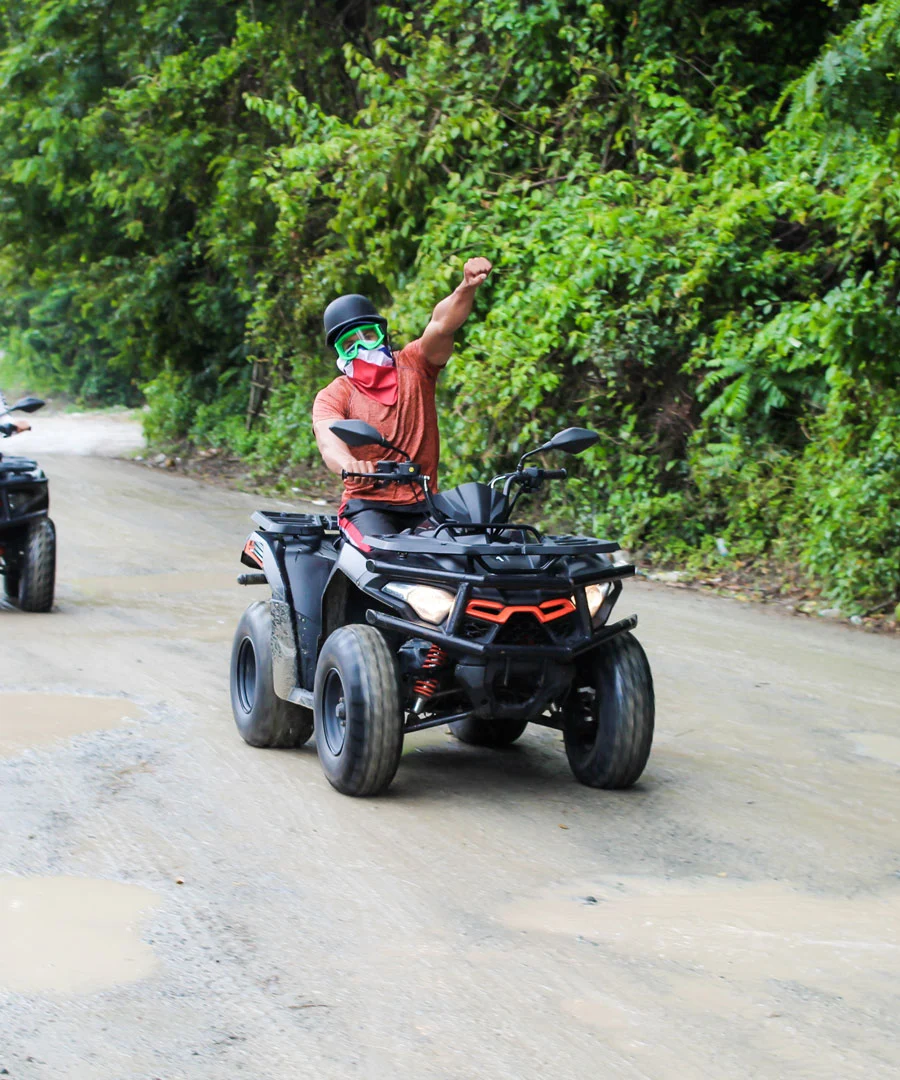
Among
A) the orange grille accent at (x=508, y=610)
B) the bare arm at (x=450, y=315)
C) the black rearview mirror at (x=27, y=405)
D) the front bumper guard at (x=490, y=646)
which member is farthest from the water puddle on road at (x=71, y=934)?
the black rearview mirror at (x=27, y=405)

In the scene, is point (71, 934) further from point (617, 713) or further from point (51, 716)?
point (51, 716)

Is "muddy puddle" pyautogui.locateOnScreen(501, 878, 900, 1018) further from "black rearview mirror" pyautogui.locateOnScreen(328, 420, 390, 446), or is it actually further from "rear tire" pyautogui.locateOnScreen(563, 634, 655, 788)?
"black rearview mirror" pyautogui.locateOnScreen(328, 420, 390, 446)

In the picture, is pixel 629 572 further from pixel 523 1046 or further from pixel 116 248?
pixel 116 248

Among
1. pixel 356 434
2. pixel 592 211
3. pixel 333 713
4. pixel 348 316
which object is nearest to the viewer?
pixel 356 434

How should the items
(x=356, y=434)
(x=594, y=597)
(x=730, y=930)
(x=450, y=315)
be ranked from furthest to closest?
(x=450, y=315), (x=594, y=597), (x=356, y=434), (x=730, y=930)

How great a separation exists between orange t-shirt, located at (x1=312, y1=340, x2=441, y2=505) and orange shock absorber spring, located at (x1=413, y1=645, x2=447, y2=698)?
771 mm

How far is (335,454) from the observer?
6.04 metres

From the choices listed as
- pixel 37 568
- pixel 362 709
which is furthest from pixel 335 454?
pixel 37 568

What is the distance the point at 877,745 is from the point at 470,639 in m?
2.53

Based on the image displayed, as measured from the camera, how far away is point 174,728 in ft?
22.7

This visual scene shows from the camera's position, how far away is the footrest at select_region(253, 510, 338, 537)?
6.52 metres

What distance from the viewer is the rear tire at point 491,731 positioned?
6762mm

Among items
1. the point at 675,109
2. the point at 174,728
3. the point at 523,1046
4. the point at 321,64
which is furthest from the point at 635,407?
the point at 523,1046

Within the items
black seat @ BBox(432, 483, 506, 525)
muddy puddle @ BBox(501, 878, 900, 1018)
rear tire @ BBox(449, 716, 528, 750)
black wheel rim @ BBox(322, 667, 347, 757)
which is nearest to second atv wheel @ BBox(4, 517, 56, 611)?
rear tire @ BBox(449, 716, 528, 750)
